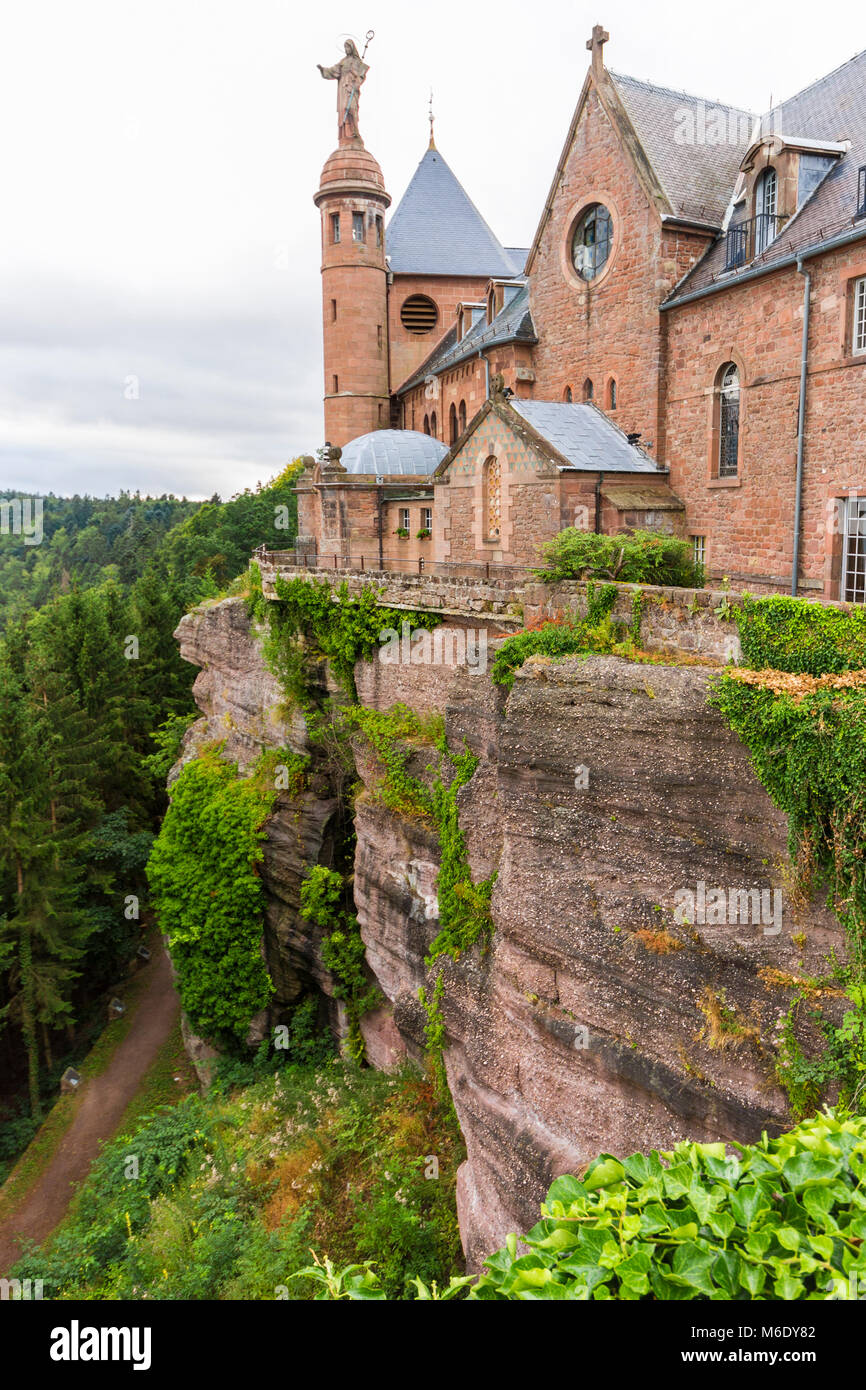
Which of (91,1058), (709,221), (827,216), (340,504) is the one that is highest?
(709,221)

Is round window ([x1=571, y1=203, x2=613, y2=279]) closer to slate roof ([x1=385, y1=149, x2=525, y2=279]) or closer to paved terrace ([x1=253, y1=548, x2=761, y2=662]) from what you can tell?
paved terrace ([x1=253, y1=548, x2=761, y2=662])

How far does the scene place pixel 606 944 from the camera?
1088 centimetres

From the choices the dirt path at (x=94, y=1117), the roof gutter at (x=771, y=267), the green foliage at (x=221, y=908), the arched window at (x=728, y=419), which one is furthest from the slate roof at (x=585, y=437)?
the dirt path at (x=94, y=1117)

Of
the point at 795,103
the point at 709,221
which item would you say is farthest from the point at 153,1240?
the point at 795,103

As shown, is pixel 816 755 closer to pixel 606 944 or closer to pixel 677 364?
pixel 606 944

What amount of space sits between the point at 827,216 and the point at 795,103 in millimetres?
6339

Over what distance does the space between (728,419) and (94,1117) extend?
86.4 ft

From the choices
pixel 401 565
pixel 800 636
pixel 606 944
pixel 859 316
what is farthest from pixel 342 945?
pixel 859 316

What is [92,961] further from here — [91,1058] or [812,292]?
[812,292]

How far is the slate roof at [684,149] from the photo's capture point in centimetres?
2141

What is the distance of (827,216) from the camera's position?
55.7 ft

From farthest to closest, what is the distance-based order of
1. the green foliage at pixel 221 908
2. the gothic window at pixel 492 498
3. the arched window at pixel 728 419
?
the green foliage at pixel 221 908
the gothic window at pixel 492 498
the arched window at pixel 728 419

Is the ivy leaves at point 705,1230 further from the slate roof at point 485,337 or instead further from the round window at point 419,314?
the round window at point 419,314

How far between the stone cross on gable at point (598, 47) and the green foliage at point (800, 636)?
62.4 ft
